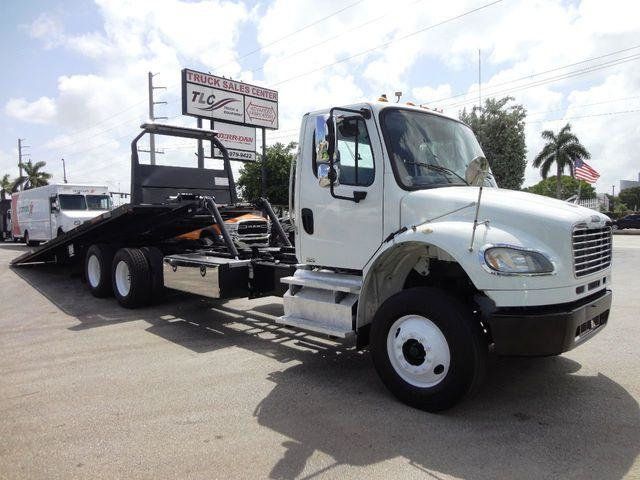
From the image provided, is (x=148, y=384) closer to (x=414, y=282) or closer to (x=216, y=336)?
(x=216, y=336)

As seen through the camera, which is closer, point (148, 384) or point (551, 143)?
point (148, 384)

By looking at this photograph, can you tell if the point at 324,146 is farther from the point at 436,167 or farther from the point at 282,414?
the point at 282,414

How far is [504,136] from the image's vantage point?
27094 millimetres

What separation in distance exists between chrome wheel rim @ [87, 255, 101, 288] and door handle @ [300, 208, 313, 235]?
18.0 feet

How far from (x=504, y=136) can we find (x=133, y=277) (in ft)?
78.9

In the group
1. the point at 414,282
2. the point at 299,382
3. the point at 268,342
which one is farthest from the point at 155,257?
the point at 414,282

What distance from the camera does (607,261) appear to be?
13.7 feet

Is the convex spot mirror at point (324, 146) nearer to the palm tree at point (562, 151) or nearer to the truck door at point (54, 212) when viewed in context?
the truck door at point (54, 212)

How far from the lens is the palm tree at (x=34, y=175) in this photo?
203 ft

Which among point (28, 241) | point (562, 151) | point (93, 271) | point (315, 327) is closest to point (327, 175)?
point (315, 327)

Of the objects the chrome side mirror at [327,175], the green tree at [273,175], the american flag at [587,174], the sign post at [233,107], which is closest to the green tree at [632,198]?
the american flag at [587,174]

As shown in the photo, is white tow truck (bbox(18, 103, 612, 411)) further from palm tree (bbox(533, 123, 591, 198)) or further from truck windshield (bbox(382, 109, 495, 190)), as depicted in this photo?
palm tree (bbox(533, 123, 591, 198))

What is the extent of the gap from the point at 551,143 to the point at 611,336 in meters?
45.8

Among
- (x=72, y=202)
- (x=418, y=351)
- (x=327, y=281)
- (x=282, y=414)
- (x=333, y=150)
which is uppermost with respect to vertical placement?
(x=72, y=202)
